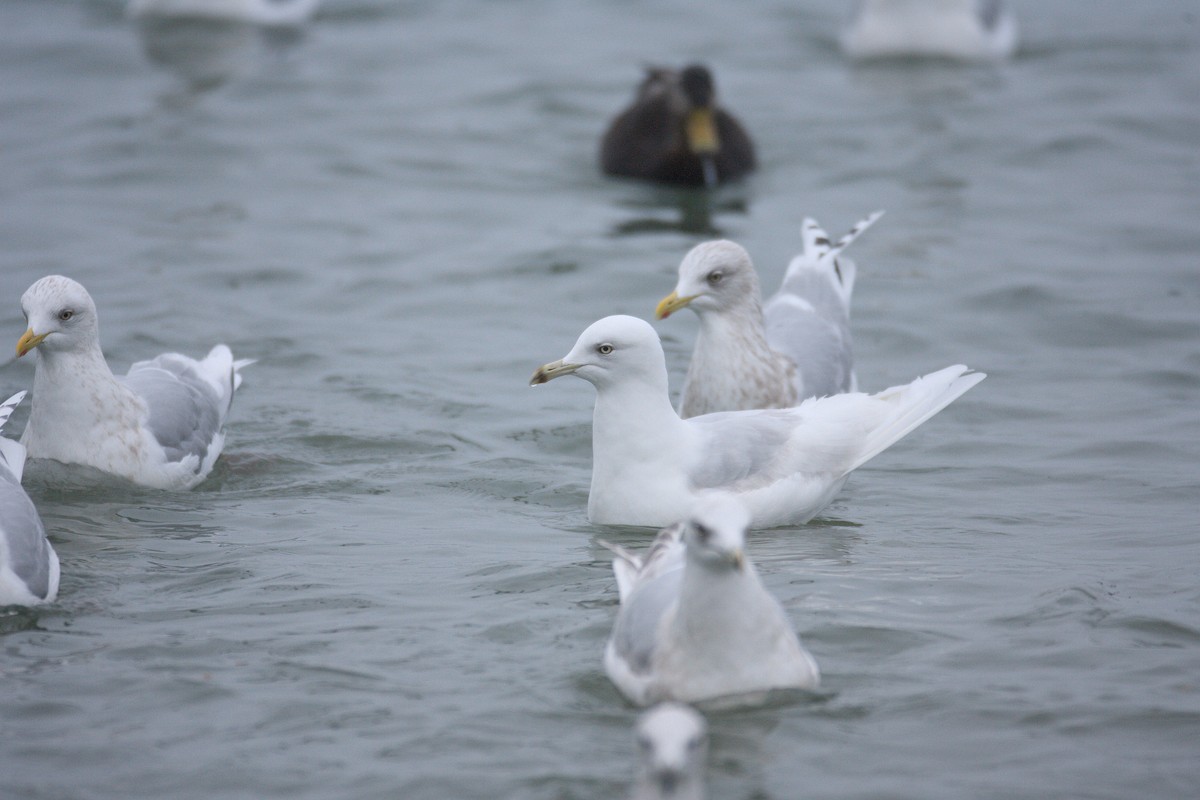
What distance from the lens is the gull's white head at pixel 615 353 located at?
7219 millimetres

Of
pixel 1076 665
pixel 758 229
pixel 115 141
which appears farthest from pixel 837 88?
pixel 1076 665

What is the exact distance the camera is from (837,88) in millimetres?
16328

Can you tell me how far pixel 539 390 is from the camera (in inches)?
395

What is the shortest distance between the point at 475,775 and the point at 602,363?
2.49 metres

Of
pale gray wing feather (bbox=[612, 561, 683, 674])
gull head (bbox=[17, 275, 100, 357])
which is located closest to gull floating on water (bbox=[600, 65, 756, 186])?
gull head (bbox=[17, 275, 100, 357])

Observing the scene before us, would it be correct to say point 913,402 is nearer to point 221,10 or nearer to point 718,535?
point 718,535

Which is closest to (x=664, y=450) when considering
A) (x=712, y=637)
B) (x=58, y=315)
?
(x=712, y=637)

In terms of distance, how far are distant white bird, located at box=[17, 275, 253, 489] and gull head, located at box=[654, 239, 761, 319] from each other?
2.59m

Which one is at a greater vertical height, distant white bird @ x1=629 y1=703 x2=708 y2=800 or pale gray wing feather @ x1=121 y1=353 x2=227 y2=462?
pale gray wing feather @ x1=121 y1=353 x2=227 y2=462

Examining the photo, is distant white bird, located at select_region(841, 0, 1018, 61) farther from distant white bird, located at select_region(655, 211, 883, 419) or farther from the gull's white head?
the gull's white head

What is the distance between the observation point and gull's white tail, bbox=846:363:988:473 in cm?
769

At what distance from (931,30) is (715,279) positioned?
931cm

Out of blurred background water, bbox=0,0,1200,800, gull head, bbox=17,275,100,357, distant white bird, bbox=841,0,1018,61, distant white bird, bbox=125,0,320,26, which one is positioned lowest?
blurred background water, bbox=0,0,1200,800

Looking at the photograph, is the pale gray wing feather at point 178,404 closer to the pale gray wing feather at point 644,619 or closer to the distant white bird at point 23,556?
the distant white bird at point 23,556
